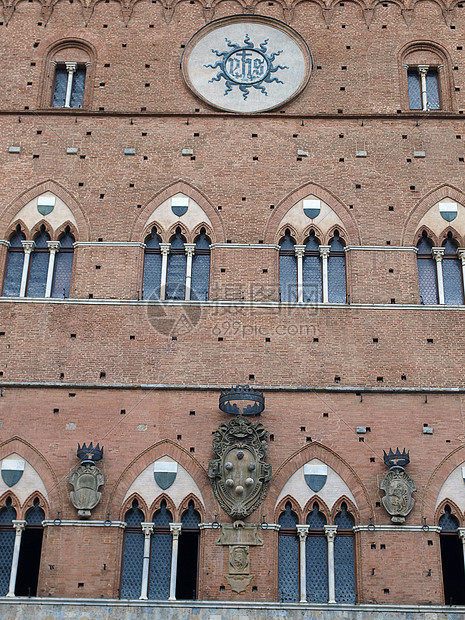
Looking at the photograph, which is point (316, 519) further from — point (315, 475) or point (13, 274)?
point (13, 274)

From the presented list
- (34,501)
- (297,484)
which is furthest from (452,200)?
(34,501)

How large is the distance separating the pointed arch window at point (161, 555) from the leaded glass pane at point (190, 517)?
0.20 metres

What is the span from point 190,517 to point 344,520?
92.1 inches

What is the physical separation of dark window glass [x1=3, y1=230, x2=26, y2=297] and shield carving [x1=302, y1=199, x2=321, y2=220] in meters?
4.96

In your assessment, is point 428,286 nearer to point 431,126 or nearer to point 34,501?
point 431,126

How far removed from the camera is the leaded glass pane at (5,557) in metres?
13.8

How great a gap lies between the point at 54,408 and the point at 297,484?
402 cm

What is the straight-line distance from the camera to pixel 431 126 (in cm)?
1705

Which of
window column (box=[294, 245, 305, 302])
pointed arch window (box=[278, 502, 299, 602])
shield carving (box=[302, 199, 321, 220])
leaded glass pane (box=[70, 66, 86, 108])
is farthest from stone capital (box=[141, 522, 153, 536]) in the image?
leaded glass pane (box=[70, 66, 86, 108])

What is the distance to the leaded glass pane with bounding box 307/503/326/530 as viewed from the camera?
14.1 meters

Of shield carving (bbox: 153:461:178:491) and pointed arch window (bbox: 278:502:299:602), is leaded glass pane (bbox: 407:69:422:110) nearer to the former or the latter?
pointed arch window (bbox: 278:502:299:602)

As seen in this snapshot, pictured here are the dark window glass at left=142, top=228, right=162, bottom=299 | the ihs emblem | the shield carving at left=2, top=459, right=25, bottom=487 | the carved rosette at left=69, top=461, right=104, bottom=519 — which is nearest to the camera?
the carved rosette at left=69, top=461, right=104, bottom=519

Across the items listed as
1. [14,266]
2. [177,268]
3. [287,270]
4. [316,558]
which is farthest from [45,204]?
[316,558]

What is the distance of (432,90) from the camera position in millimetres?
17875
